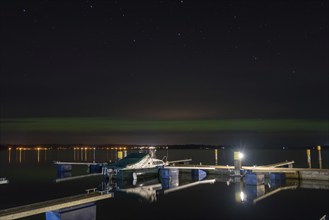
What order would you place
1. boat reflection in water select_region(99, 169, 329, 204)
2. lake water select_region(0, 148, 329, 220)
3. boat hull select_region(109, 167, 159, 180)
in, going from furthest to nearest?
boat hull select_region(109, 167, 159, 180) → boat reflection in water select_region(99, 169, 329, 204) → lake water select_region(0, 148, 329, 220)

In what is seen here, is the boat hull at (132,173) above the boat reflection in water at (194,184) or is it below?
above

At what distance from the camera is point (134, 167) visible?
1462 inches

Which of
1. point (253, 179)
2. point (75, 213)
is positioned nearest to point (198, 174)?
point (253, 179)

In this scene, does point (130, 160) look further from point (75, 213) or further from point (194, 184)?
point (75, 213)

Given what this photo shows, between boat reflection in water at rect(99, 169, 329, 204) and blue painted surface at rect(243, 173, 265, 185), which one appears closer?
boat reflection in water at rect(99, 169, 329, 204)

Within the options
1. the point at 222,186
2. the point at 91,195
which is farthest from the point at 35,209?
the point at 222,186

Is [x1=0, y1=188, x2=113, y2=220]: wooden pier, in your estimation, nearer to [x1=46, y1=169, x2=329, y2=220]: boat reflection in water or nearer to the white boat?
[x1=46, y1=169, x2=329, y2=220]: boat reflection in water

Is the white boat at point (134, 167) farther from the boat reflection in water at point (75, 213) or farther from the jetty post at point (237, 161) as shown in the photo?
the boat reflection in water at point (75, 213)

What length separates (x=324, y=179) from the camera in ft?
106

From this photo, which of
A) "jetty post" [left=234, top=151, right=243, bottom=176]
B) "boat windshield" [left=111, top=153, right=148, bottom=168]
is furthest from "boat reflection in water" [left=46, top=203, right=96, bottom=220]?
"jetty post" [left=234, top=151, right=243, bottom=176]

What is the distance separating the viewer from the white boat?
120ft

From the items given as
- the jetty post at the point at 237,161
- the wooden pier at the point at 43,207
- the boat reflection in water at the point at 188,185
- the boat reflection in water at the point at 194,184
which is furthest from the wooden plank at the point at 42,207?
the jetty post at the point at 237,161

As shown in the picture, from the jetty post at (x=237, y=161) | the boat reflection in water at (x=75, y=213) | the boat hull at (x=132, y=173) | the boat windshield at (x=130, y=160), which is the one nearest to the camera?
the boat reflection in water at (x=75, y=213)

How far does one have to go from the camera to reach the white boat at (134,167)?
36.7m
